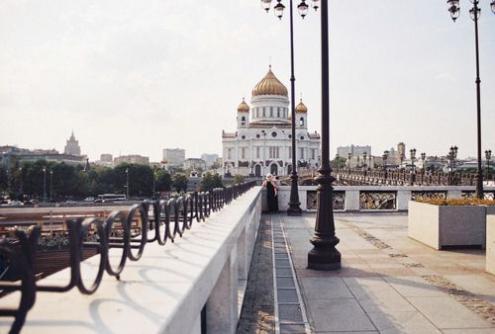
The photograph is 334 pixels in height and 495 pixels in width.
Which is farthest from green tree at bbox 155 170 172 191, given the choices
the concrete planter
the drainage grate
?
the concrete planter

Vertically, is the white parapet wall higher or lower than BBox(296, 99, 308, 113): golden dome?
lower

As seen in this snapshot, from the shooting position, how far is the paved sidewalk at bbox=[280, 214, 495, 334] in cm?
535

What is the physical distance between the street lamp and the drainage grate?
2.08ft

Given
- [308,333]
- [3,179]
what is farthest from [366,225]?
[3,179]

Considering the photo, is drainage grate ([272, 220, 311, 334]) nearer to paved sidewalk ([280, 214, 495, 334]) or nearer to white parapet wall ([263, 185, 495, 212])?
paved sidewalk ([280, 214, 495, 334])

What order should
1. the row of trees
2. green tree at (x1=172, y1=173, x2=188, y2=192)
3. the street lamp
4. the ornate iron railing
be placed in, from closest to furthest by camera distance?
the street lamp < the ornate iron railing < the row of trees < green tree at (x1=172, y1=173, x2=188, y2=192)

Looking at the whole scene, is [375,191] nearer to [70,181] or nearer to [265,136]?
[70,181]

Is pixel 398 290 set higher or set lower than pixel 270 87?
lower

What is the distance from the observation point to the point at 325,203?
866 cm

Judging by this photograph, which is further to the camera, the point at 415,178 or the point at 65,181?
the point at 65,181

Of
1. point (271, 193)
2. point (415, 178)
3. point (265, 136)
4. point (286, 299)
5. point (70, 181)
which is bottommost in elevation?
point (286, 299)

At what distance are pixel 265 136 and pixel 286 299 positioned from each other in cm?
11254

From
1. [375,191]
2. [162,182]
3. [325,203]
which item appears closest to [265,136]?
[162,182]

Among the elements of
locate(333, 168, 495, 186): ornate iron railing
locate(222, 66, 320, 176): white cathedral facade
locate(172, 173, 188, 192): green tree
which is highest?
locate(222, 66, 320, 176): white cathedral facade
